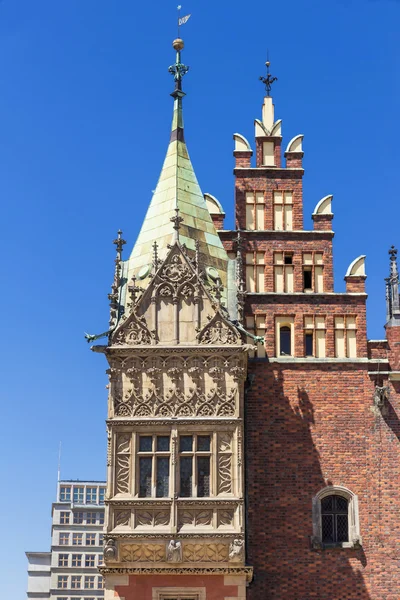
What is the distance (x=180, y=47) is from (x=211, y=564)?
15384 millimetres

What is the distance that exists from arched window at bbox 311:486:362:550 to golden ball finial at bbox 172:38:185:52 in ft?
45.0

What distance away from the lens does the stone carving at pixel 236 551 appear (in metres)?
24.8

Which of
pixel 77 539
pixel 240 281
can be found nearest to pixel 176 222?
pixel 240 281

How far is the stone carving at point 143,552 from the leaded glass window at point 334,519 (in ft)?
15.4

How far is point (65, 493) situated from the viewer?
264ft

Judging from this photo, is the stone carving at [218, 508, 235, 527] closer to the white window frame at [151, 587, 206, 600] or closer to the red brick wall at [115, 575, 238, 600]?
the red brick wall at [115, 575, 238, 600]

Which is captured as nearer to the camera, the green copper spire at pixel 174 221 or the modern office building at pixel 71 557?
the green copper spire at pixel 174 221

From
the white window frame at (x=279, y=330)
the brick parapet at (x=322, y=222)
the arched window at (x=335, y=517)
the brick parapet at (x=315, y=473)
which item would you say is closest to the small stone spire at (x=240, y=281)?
the white window frame at (x=279, y=330)

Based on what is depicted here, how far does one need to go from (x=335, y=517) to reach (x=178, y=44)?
47.7 feet

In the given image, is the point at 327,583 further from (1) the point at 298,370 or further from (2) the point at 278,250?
(2) the point at 278,250

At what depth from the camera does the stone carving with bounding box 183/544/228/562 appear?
24.9m

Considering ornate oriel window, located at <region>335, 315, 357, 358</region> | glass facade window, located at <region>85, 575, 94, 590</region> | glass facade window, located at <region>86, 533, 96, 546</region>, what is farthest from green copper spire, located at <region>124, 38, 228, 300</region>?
glass facade window, located at <region>86, 533, 96, 546</region>

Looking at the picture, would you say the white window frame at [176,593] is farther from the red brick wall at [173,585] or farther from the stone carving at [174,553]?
the stone carving at [174,553]

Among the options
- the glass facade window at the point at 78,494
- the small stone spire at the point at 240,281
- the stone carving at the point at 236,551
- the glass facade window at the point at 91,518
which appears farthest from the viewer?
the glass facade window at the point at 78,494
